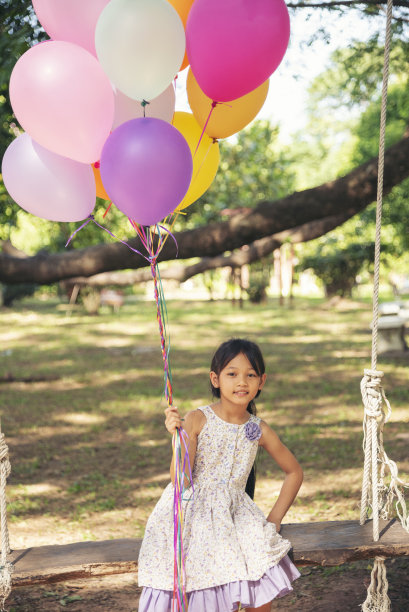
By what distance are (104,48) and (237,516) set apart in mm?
1825

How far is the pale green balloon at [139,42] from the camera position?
8.23ft

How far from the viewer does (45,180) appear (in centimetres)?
283

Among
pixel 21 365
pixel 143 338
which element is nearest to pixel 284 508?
pixel 21 365

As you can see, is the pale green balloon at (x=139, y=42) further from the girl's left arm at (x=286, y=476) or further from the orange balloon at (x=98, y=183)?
the girl's left arm at (x=286, y=476)

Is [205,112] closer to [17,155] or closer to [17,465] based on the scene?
[17,155]

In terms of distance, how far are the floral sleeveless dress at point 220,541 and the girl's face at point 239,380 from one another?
0.12m

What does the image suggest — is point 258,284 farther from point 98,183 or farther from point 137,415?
point 98,183

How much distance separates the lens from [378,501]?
2672 millimetres

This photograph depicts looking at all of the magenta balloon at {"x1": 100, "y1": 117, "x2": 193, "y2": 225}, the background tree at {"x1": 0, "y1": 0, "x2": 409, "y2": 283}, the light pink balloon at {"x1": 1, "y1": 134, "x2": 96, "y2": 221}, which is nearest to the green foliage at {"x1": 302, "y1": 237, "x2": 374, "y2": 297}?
the background tree at {"x1": 0, "y1": 0, "x2": 409, "y2": 283}

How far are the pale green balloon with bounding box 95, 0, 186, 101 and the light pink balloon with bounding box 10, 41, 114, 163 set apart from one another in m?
0.09

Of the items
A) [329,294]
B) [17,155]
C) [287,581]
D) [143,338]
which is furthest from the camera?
[329,294]

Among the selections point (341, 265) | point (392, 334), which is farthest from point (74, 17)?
point (341, 265)

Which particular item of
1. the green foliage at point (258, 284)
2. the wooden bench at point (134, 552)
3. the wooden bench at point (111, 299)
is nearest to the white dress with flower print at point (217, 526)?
the wooden bench at point (134, 552)

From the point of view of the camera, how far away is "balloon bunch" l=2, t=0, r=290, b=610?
250cm
